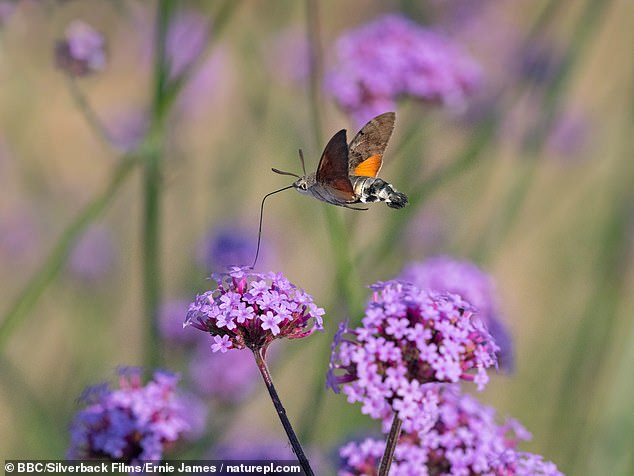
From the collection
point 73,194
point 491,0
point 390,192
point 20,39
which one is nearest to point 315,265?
point 73,194

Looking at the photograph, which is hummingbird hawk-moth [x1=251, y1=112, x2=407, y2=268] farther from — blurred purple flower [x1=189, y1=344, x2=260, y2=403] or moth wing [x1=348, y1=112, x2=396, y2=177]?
blurred purple flower [x1=189, y1=344, x2=260, y2=403]

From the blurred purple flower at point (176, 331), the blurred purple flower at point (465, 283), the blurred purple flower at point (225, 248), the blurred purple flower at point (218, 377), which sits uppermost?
the blurred purple flower at point (465, 283)

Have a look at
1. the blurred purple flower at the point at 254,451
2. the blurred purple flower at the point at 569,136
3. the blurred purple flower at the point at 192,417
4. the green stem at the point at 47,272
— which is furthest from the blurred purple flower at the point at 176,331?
the blurred purple flower at the point at 569,136

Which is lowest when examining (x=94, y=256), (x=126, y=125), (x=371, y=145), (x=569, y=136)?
(x=94, y=256)

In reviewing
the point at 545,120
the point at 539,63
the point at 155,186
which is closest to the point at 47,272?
the point at 155,186

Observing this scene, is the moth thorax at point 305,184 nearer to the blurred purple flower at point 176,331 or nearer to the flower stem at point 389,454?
the flower stem at point 389,454

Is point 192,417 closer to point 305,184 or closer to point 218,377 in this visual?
point 305,184
